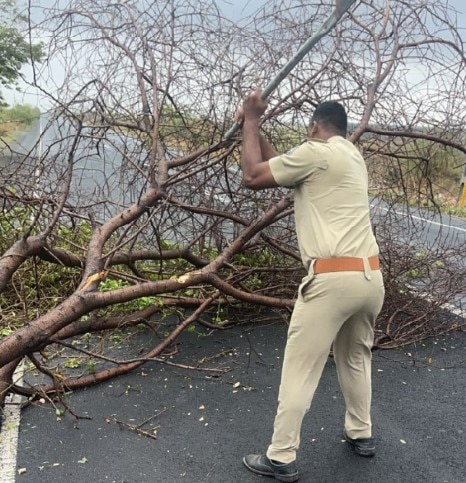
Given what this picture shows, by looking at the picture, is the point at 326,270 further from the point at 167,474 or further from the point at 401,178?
the point at 401,178

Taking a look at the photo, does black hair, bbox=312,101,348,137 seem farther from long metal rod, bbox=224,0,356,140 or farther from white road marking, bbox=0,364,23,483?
white road marking, bbox=0,364,23,483

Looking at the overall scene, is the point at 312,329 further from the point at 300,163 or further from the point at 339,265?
the point at 300,163

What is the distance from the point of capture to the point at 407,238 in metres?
5.27

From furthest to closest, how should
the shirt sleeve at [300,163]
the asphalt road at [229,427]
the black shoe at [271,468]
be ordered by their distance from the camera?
the asphalt road at [229,427], the black shoe at [271,468], the shirt sleeve at [300,163]

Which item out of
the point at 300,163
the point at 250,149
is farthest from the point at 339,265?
the point at 250,149

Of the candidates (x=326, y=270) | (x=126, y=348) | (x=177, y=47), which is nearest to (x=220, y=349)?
(x=126, y=348)

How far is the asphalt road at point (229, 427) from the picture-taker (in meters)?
2.95

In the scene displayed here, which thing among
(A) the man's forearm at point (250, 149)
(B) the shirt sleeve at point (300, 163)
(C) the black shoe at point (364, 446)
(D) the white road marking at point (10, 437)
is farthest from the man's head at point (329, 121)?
(D) the white road marking at point (10, 437)

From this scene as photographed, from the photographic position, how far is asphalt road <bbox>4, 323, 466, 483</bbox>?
295 centimetres

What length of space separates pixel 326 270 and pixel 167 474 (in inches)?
53.1

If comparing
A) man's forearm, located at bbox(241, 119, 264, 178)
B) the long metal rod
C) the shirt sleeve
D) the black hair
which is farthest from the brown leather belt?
the long metal rod

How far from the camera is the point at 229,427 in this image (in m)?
3.38

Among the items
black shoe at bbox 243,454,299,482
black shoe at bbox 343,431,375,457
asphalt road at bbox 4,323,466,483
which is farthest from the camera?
black shoe at bbox 343,431,375,457

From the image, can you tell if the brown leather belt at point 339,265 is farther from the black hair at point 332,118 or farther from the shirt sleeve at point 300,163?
the black hair at point 332,118
